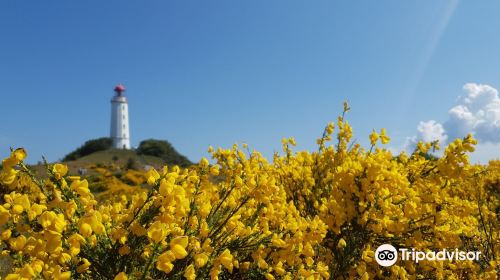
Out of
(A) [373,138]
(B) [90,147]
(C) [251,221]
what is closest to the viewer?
(C) [251,221]

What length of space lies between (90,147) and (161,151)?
804 cm

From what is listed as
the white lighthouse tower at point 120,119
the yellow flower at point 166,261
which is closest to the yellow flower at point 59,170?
the yellow flower at point 166,261

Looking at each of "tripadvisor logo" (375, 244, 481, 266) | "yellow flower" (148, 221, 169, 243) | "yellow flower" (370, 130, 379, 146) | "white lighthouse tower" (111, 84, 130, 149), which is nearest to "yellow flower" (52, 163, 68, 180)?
"yellow flower" (148, 221, 169, 243)

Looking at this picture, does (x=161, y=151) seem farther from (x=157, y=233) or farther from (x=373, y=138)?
(x=157, y=233)

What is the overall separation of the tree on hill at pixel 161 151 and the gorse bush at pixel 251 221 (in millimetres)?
31102

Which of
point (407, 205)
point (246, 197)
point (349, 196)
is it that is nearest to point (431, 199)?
point (407, 205)

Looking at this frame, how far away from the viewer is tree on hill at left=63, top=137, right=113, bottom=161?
123ft

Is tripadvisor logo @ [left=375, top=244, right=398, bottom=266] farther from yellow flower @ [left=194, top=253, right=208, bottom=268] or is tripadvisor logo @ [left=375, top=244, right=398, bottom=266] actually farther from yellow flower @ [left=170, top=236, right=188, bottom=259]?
yellow flower @ [left=170, top=236, right=188, bottom=259]

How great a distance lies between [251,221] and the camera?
2.94 meters

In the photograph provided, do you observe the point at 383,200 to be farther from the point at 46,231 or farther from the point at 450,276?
the point at 46,231

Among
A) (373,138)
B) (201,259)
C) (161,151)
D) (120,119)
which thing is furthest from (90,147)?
(201,259)

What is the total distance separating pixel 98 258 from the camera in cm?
190

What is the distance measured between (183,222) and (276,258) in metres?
0.67

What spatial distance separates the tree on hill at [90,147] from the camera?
37.4m
